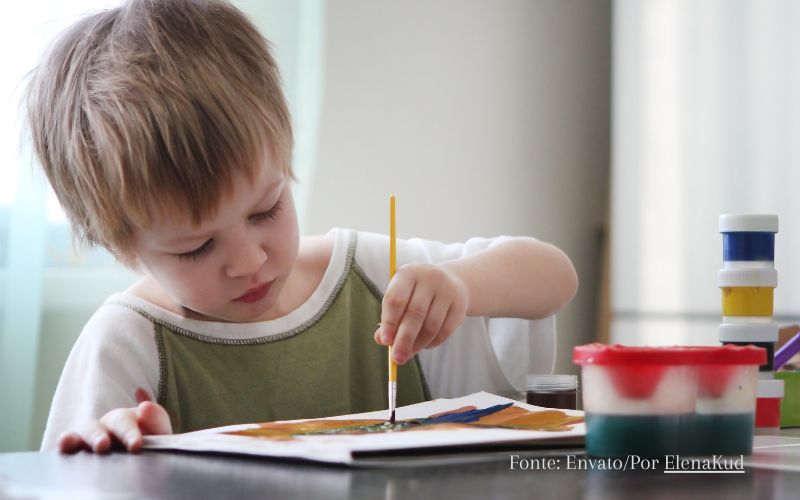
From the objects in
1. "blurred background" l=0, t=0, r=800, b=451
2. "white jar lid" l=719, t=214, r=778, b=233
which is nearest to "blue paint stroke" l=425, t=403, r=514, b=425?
"white jar lid" l=719, t=214, r=778, b=233

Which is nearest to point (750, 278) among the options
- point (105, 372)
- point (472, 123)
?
point (105, 372)

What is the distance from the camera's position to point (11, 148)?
1.31m

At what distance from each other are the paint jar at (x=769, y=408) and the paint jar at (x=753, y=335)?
2 centimetres

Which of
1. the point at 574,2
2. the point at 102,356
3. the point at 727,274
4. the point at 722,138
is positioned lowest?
the point at 102,356

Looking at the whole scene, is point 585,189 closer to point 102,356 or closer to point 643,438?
point 102,356

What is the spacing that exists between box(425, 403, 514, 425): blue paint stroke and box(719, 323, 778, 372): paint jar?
0.61 ft

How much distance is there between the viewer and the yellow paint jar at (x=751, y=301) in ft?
1.90

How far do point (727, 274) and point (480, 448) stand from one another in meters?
0.28

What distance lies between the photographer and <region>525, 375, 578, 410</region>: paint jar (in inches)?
27.3

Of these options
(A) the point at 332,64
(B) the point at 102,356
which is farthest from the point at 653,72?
(B) the point at 102,356

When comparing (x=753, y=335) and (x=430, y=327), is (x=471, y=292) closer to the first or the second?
(x=430, y=327)

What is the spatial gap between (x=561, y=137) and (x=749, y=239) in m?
2.17

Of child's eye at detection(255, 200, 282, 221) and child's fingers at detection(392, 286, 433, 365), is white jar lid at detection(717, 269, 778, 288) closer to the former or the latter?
child's fingers at detection(392, 286, 433, 365)

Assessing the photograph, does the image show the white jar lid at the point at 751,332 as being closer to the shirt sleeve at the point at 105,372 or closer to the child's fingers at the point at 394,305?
the child's fingers at the point at 394,305
